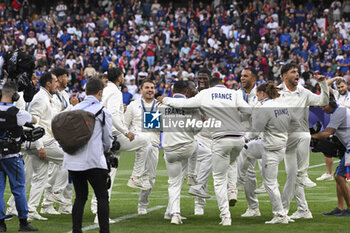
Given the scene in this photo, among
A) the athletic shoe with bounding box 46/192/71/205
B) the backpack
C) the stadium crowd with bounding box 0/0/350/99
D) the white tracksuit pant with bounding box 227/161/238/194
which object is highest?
the stadium crowd with bounding box 0/0/350/99

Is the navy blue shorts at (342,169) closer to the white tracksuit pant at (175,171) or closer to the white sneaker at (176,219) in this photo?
the white tracksuit pant at (175,171)

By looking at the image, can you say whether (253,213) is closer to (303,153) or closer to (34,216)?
(303,153)

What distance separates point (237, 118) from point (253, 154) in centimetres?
92

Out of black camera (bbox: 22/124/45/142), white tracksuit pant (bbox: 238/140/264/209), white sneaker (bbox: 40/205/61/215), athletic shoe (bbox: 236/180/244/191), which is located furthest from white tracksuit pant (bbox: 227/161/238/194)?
black camera (bbox: 22/124/45/142)

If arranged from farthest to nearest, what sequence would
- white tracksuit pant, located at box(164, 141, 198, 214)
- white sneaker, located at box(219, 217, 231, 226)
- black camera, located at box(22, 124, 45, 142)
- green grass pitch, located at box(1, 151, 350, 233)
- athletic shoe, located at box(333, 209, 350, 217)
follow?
athletic shoe, located at box(333, 209, 350, 217) → white tracksuit pant, located at box(164, 141, 198, 214) → white sneaker, located at box(219, 217, 231, 226) → green grass pitch, located at box(1, 151, 350, 233) → black camera, located at box(22, 124, 45, 142)

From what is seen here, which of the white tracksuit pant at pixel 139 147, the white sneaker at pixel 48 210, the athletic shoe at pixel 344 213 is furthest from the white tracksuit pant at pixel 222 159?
the white sneaker at pixel 48 210

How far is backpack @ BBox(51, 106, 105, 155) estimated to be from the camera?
26.6 ft

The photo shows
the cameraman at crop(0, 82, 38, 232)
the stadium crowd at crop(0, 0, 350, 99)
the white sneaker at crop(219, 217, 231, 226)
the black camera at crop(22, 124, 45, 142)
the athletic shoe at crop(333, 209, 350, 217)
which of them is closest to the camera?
the cameraman at crop(0, 82, 38, 232)

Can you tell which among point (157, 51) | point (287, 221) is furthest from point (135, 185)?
point (157, 51)

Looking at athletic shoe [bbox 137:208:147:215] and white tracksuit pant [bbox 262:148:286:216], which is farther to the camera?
athletic shoe [bbox 137:208:147:215]

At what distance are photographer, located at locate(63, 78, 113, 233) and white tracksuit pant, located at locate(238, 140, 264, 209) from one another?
3182 millimetres

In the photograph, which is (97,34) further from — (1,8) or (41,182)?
(41,182)

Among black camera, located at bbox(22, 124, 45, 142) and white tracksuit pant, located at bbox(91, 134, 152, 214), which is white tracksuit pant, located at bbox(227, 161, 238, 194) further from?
black camera, located at bbox(22, 124, 45, 142)

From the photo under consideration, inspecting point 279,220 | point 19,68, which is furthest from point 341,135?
point 19,68
